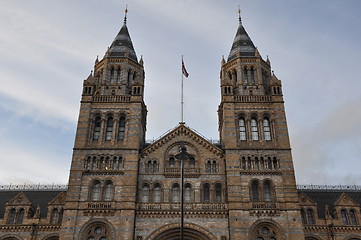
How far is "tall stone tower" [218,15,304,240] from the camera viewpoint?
36312 millimetres

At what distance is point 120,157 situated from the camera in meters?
39.8

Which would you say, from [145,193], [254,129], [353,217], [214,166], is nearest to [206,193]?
[214,166]

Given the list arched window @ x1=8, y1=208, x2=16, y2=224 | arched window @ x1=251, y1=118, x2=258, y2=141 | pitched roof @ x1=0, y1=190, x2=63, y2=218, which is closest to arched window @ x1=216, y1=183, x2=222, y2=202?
arched window @ x1=251, y1=118, x2=258, y2=141

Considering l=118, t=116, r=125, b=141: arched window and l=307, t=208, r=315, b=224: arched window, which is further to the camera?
l=118, t=116, r=125, b=141: arched window

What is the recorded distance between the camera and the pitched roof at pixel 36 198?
44500 millimetres

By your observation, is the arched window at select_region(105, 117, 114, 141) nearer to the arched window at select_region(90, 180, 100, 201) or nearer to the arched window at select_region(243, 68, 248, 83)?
the arched window at select_region(90, 180, 100, 201)

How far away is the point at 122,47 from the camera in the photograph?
160 feet

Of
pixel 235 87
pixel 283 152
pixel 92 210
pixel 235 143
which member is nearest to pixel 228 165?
pixel 235 143

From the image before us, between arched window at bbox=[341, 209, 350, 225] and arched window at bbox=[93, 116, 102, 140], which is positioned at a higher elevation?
arched window at bbox=[93, 116, 102, 140]

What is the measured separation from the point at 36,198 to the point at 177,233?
67.6 feet

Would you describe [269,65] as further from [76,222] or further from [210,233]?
[76,222]

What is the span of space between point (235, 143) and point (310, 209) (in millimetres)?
11423

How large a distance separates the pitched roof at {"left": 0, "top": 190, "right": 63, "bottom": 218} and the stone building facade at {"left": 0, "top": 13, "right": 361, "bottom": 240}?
0.73 ft

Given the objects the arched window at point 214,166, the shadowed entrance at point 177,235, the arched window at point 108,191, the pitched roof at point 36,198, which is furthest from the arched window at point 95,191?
the arched window at point 214,166
